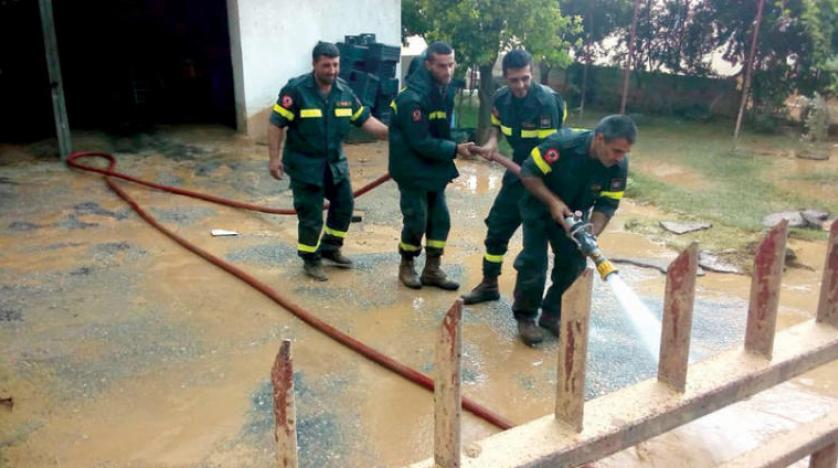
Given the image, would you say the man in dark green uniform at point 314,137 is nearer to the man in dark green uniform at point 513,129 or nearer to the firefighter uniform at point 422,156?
the firefighter uniform at point 422,156

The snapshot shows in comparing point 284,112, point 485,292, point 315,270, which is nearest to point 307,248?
point 315,270

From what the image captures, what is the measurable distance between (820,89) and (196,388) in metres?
11.7

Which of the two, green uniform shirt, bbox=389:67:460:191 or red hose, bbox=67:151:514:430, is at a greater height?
green uniform shirt, bbox=389:67:460:191

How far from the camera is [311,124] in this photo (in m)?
4.97

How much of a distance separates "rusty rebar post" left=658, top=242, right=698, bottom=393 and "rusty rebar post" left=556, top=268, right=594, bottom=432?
0.24m

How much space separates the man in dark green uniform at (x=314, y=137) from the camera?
16.1 feet

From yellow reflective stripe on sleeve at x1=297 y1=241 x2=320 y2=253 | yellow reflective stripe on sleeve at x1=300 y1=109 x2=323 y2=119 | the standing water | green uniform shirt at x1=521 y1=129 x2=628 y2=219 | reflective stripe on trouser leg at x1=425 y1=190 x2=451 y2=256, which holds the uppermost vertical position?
yellow reflective stripe on sleeve at x1=300 y1=109 x2=323 y2=119

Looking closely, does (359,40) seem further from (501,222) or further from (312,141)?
(501,222)

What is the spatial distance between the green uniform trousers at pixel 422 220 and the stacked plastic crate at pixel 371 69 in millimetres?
5625

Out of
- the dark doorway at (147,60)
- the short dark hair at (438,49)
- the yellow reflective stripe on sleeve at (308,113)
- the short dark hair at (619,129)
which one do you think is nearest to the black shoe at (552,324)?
the short dark hair at (619,129)

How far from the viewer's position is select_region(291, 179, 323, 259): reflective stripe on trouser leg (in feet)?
16.8

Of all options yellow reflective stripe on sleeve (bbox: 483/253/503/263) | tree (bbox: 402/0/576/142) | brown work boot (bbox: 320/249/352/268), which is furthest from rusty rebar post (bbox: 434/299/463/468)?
tree (bbox: 402/0/576/142)

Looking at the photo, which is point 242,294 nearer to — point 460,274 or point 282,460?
point 460,274

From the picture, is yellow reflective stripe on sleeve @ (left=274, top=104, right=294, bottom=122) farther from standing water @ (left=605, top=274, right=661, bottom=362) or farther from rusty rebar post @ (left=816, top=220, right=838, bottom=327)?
rusty rebar post @ (left=816, top=220, right=838, bottom=327)
